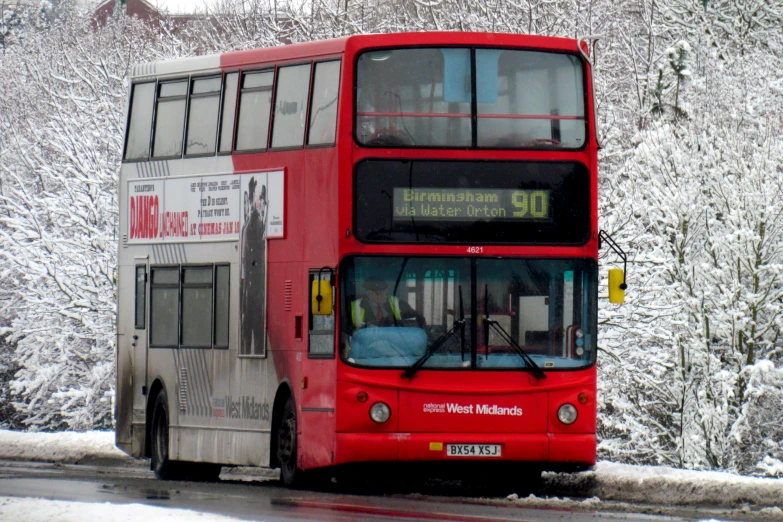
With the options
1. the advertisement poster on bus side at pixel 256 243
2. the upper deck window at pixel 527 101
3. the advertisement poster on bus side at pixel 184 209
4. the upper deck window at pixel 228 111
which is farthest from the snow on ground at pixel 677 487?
the upper deck window at pixel 228 111

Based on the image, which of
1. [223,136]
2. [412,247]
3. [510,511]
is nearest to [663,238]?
[223,136]

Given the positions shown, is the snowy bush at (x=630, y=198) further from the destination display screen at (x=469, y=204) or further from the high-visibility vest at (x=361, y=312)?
the high-visibility vest at (x=361, y=312)

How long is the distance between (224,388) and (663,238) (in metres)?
10.1

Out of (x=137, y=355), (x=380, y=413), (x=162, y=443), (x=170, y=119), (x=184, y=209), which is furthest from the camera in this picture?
(x=137, y=355)

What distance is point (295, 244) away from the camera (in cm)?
1503

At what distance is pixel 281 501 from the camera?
13.0 m

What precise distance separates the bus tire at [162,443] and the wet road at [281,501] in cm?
55

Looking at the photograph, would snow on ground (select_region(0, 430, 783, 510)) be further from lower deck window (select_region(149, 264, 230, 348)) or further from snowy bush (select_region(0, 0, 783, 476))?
snowy bush (select_region(0, 0, 783, 476))

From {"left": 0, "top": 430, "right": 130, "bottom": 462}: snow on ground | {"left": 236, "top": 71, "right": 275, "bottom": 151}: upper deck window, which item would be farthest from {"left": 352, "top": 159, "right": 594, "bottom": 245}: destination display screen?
{"left": 0, "top": 430, "right": 130, "bottom": 462}: snow on ground

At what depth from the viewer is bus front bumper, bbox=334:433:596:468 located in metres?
13.8

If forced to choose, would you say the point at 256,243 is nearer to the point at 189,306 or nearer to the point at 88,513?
the point at 189,306

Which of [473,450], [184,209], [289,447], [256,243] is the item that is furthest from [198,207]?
[473,450]

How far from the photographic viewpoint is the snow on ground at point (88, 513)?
9.96 m

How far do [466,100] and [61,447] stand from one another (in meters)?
10.7
